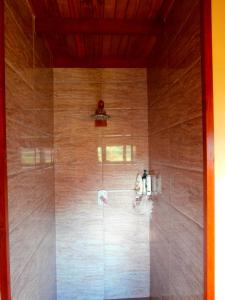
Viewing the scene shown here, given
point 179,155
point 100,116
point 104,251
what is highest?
point 100,116

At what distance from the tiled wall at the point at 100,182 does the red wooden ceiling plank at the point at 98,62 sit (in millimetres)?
43

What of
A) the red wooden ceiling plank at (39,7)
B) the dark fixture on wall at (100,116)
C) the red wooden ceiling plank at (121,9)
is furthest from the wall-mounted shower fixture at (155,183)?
the red wooden ceiling plank at (39,7)

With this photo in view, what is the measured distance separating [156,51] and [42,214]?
4.38 feet

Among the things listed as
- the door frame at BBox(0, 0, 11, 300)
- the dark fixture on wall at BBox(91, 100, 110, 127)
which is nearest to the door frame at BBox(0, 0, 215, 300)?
the door frame at BBox(0, 0, 11, 300)

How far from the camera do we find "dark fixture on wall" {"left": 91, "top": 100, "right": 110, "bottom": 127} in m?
1.87

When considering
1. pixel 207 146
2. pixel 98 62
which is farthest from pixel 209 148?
pixel 98 62

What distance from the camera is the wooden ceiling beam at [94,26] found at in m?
1.37

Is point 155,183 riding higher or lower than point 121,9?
lower

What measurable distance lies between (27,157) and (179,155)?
0.72 m

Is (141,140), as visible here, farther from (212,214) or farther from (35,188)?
(212,214)

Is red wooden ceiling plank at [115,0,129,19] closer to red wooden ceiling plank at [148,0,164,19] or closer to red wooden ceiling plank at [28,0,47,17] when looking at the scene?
red wooden ceiling plank at [148,0,164,19]

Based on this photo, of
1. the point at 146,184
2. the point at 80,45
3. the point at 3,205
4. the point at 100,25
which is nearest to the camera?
the point at 3,205

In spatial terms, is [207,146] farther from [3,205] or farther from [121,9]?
[121,9]

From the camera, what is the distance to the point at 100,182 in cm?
195
